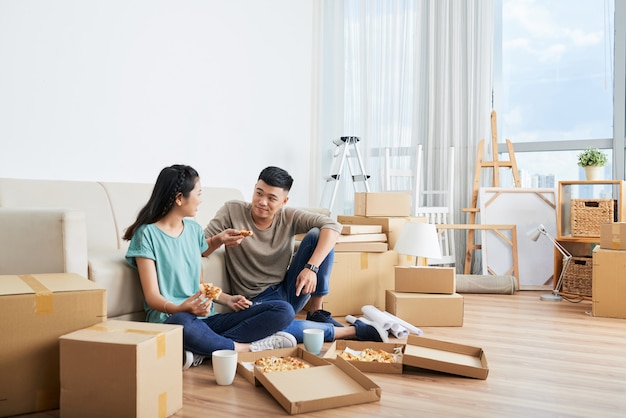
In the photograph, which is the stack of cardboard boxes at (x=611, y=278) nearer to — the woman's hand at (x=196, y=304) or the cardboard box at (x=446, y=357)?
the cardboard box at (x=446, y=357)

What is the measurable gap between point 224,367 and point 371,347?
0.61 m

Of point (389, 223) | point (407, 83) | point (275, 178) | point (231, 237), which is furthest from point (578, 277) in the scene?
point (231, 237)

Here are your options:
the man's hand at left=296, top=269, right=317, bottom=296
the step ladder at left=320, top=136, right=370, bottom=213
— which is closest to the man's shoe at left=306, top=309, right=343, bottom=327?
the man's hand at left=296, top=269, right=317, bottom=296

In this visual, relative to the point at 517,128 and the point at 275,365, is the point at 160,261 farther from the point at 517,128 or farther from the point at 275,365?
the point at 517,128

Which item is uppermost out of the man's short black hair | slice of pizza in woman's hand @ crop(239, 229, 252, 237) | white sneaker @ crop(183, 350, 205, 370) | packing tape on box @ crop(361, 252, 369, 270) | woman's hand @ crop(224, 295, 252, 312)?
the man's short black hair

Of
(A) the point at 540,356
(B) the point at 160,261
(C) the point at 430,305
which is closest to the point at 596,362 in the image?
(A) the point at 540,356

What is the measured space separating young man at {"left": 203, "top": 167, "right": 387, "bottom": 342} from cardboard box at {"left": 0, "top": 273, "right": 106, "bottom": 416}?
0.87 meters

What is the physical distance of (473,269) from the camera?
462cm

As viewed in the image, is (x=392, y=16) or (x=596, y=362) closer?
(x=596, y=362)

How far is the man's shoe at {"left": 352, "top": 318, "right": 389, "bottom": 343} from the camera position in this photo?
2398mm

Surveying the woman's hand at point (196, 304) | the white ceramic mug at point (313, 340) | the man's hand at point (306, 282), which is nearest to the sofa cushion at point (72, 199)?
the woman's hand at point (196, 304)

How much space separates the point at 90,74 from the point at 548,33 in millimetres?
3457

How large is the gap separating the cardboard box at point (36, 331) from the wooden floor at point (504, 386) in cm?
7

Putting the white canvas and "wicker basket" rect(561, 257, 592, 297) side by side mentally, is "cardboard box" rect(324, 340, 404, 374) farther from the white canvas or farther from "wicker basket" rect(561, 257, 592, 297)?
the white canvas
